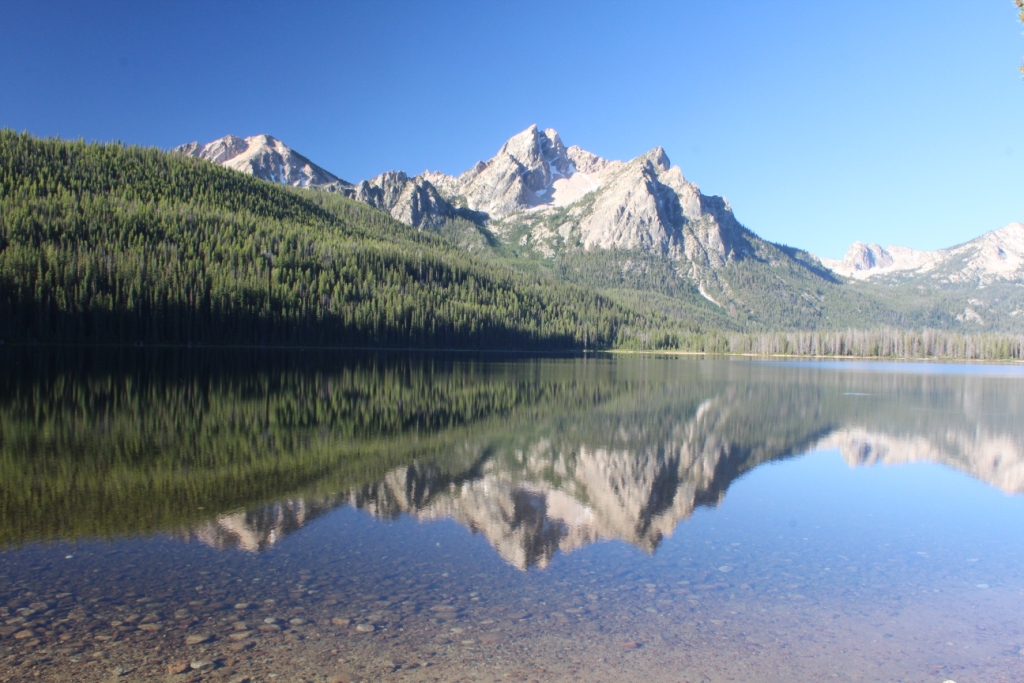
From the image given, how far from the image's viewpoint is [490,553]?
12.1 meters

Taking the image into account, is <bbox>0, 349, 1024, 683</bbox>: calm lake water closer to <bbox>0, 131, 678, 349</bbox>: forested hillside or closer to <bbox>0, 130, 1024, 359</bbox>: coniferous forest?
<bbox>0, 130, 1024, 359</bbox>: coniferous forest

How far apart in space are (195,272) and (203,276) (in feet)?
4.84

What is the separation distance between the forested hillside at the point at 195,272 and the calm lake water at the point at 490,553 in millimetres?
80065

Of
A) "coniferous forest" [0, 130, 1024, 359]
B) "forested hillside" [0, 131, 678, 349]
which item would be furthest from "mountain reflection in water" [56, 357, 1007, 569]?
"forested hillside" [0, 131, 678, 349]

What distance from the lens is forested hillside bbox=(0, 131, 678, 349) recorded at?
94.4m

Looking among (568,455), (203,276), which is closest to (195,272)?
(203,276)

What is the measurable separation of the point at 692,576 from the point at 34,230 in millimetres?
127832

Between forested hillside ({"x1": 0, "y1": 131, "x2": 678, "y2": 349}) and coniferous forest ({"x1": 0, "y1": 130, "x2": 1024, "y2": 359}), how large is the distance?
28 cm

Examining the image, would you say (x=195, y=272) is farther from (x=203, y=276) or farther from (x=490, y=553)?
(x=490, y=553)

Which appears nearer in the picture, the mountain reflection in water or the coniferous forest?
the mountain reflection in water

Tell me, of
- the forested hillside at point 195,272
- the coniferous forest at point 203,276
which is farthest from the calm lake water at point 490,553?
the forested hillside at point 195,272

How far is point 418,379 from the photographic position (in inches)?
2115

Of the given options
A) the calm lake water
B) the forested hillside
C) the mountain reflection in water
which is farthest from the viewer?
the forested hillside

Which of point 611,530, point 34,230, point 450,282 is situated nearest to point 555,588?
point 611,530
